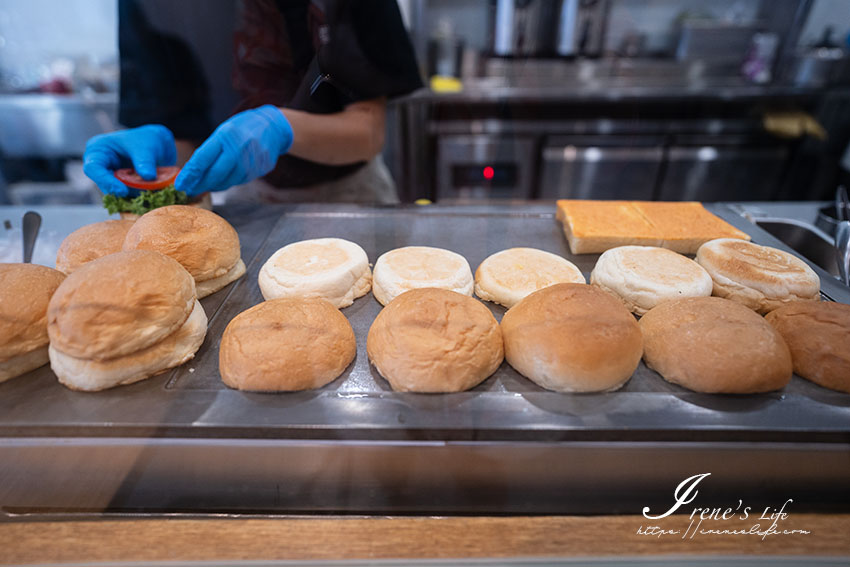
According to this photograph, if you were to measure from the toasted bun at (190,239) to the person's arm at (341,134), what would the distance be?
81cm

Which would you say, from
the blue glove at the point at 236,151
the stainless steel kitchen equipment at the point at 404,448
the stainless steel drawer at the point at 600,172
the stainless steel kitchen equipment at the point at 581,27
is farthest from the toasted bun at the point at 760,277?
the stainless steel kitchen equipment at the point at 581,27

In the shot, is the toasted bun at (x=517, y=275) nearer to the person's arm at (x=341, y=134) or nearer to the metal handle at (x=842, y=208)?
the person's arm at (x=341, y=134)

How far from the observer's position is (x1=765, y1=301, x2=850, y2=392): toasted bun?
57.4 inches

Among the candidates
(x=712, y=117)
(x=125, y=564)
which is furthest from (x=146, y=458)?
(x=712, y=117)

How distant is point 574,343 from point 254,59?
2097mm

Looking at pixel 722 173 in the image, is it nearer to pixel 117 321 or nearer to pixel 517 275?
pixel 517 275

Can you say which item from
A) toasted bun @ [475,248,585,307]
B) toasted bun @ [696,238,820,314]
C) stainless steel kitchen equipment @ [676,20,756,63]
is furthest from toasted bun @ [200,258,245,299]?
stainless steel kitchen equipment @ [676,20,756,63]

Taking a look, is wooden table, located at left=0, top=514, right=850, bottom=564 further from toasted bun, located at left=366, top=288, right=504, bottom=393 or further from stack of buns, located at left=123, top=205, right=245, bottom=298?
stack of buns, located at left=123, top=205, right=245, bottom=298

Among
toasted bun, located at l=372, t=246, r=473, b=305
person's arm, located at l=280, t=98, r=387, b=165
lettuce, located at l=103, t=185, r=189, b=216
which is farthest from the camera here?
person's arm, located at l=280, t=98, r=387, b=165

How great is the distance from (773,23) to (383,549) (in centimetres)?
744

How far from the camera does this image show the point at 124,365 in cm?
142

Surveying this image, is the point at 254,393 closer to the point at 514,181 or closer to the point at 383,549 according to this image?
the point at 383,549

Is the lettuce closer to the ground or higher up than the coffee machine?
closer to the ground

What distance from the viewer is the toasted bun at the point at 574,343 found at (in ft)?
4.61
